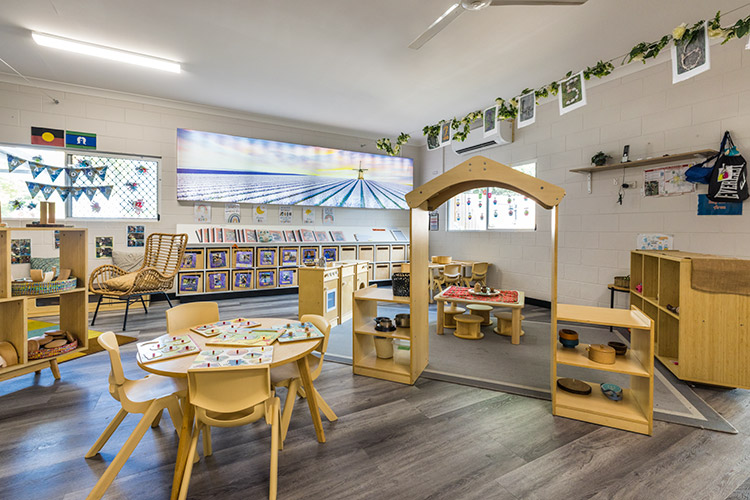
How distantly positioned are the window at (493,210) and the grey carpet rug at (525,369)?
2.17m

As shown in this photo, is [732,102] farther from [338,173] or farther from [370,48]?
[338,173]

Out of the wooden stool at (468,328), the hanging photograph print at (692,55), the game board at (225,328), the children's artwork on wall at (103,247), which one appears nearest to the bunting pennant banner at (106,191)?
the children's artwork on wall at (103,247)

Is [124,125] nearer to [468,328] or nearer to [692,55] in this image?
[468,328]

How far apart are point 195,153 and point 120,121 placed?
3.69 feet

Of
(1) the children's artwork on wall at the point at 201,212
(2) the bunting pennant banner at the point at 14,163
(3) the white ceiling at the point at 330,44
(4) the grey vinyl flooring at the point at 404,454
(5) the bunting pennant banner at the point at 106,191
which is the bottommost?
(4) the grey vinyl flooring at the point at 404,454

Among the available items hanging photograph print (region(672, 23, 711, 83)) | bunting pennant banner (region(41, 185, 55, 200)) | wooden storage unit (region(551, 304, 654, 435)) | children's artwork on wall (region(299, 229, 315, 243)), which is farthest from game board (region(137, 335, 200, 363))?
children's artwork on wall (region(299, 229, 315, 243))

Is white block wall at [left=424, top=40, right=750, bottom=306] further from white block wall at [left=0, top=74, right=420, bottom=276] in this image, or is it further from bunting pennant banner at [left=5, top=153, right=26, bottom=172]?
bunting pennant banner at [left=5, top=153, right=26, bottom=172]

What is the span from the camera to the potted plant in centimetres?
453

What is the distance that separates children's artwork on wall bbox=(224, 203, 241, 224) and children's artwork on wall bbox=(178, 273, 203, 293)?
1.13 metres

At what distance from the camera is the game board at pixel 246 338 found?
6.46 feet

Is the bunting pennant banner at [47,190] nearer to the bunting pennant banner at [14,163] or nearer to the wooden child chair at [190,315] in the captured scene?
the bunting pennant banner at [14,163]

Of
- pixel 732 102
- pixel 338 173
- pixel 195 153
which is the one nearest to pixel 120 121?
pixel 195 153

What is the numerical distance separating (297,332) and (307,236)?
488 cm

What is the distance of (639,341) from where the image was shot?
242cm
